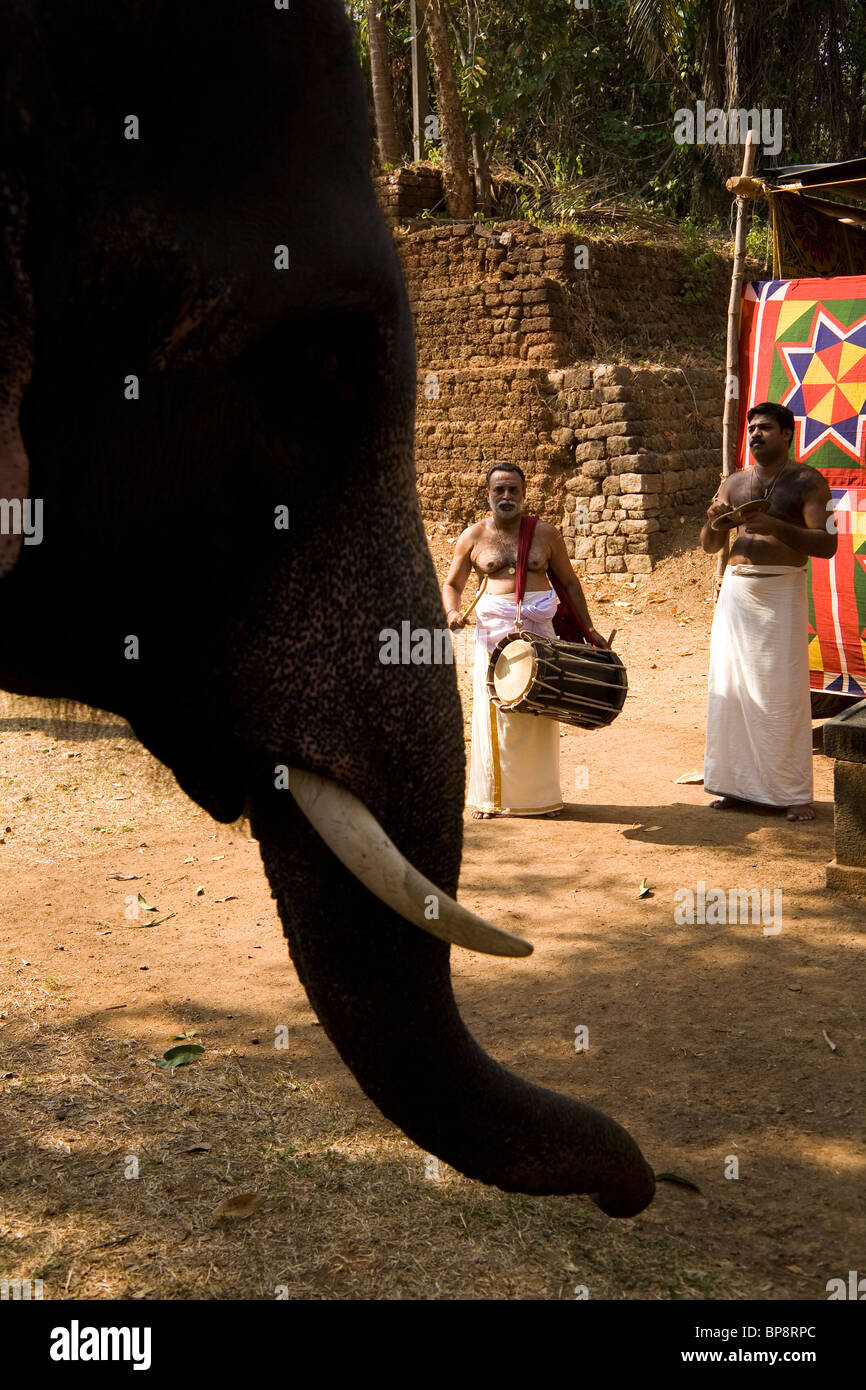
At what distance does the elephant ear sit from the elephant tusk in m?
0.50

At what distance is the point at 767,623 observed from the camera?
20.6 ft

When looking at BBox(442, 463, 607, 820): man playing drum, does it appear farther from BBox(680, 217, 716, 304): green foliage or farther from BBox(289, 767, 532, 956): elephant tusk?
BBox(680, 217, 716, 304): green foliage

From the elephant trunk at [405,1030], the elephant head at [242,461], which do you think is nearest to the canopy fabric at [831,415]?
the elephant trunk at [405,1030]

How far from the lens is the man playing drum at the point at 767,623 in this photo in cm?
612

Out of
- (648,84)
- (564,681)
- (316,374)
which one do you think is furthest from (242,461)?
(648,84)

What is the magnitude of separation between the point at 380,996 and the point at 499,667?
14.6 ft

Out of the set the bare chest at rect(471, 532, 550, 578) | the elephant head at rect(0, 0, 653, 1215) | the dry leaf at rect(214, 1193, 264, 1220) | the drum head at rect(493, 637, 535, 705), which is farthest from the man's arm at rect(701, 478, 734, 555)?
the elephant head at rect(0, 0, 653, 1215)

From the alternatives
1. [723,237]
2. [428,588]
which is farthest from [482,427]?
[428,588]

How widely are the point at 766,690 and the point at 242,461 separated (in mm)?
5181

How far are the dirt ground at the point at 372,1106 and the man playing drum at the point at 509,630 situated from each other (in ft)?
0.57

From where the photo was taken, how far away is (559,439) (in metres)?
12.6

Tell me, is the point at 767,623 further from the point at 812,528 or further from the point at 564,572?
the point at 564,572

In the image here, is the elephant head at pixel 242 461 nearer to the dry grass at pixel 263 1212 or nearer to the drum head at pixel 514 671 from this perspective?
the dry grass at pixel 263 1212

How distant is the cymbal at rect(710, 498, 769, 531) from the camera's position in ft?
19.8
